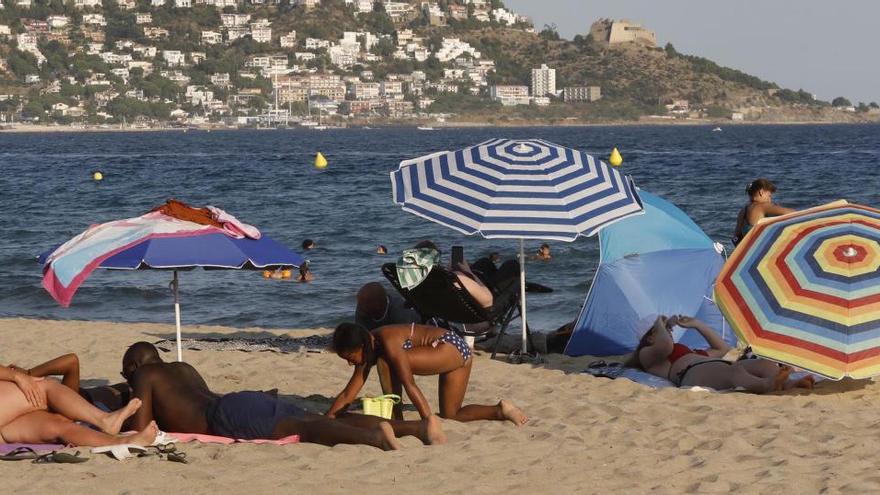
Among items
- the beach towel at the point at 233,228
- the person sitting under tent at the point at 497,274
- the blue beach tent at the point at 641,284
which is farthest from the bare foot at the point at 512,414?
the blue beach tent at the point at 641,284

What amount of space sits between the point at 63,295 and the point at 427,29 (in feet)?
628

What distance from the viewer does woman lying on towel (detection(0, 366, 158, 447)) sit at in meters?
5.70

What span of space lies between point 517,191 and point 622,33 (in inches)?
6748

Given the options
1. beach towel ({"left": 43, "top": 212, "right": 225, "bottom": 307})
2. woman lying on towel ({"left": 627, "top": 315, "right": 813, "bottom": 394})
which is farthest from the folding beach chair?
beach towel ({"left": 43, "top": 212, "right": 225, "bottom": 307})

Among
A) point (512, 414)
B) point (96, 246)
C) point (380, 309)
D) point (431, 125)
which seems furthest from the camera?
point (431, 125)

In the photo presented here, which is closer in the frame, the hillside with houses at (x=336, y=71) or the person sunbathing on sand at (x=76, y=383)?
the person sunbathing on sand at (x=76, y=383)

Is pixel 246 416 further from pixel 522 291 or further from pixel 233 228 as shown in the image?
pixel 522 291

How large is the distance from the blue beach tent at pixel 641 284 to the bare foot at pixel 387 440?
332 cm

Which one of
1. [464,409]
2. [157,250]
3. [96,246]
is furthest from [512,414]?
[96,246]

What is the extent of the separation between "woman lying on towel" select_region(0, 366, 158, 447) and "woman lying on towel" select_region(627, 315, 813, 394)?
320 centimetres

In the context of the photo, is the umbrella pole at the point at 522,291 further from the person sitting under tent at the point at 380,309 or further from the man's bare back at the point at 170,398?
the man's bare back at the point at 170,398

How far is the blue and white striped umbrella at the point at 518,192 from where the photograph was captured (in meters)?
7.69

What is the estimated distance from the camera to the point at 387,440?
573cm

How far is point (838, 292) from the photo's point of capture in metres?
6.70
